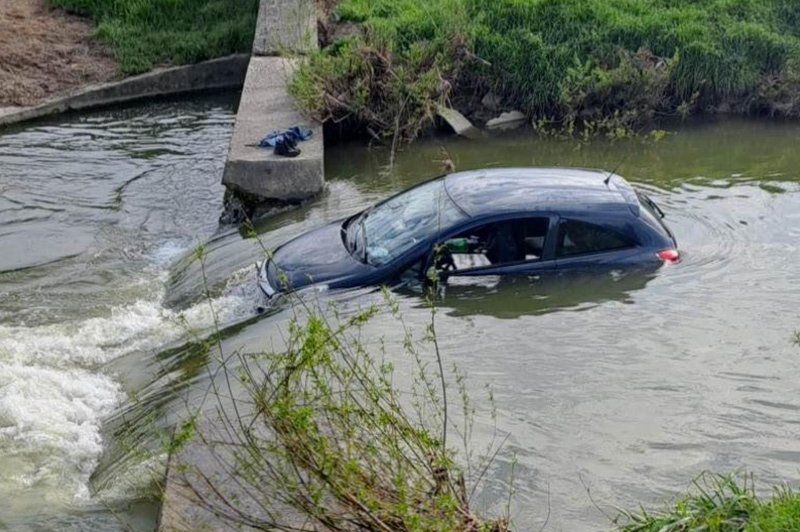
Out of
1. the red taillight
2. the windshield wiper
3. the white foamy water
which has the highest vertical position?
the windshield wiper

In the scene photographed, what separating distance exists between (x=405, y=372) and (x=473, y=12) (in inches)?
400

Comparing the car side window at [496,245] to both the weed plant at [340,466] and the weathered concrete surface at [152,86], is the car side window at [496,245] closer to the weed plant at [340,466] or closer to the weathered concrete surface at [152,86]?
the weed plant at [340,466]

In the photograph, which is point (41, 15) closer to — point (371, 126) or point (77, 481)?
point (371, 126)

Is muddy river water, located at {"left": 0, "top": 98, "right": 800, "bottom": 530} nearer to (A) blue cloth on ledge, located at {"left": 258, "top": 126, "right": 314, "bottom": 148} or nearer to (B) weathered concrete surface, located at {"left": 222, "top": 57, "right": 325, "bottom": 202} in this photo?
(B) weathered concrete surface, located at {"left": 222, "top": 57, "right": 325, "bottom": 202}

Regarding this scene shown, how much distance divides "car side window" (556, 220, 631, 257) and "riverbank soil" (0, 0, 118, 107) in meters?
11.5

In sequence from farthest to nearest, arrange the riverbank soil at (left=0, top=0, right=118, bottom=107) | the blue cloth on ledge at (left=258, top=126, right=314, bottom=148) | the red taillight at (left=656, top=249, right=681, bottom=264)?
the riverbank soil at (left=0, top=0, right=118, bottom=107)
the blue cloth on ledge at (left=258, top=126, right=314, bottom=148)
the red taillight at (left=656, top=249, right=681, bottom=264)

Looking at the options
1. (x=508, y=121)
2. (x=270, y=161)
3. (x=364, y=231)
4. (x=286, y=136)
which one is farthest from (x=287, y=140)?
(x=508, y=121)

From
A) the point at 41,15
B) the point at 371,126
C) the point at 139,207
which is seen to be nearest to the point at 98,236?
the point at 139,207

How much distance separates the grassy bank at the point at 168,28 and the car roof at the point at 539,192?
35.1 ft

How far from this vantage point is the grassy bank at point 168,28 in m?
19.5

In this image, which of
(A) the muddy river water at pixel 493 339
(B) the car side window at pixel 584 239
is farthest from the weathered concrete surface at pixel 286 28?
(B) the car side window at pixel 584 239

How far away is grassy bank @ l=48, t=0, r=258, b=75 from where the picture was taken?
19.5 m

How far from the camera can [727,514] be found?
5668mm

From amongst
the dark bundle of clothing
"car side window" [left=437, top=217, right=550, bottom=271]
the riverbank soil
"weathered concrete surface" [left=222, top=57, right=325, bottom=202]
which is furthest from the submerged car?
the riverbank soil
